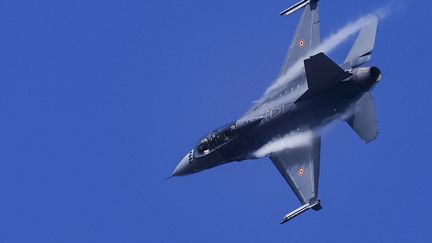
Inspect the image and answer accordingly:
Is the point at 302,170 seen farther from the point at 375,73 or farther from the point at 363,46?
the point at 363,46

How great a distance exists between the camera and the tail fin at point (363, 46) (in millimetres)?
43969

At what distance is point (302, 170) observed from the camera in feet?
152

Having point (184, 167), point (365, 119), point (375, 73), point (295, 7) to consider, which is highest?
point (295, 7)

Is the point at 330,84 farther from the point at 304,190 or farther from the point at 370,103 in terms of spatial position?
the point at 304,190

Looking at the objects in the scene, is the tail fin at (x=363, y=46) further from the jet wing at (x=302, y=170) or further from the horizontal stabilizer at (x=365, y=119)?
the jet wing at (x=302, y=170)

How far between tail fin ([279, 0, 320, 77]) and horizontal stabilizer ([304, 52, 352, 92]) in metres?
4.43

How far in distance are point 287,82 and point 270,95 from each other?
3.19 ft

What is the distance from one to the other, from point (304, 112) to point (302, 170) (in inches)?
111

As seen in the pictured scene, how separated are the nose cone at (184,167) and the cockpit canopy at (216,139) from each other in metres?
0.82

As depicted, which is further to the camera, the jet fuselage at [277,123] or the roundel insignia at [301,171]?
the roundel insignia at [301,171]

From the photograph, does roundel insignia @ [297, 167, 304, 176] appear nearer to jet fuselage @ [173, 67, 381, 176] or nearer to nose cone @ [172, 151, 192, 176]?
jet fuselage @ [173, 67, 381, 176]

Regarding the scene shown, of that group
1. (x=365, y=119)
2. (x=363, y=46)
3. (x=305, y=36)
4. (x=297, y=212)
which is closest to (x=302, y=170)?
(x=297, y=212)

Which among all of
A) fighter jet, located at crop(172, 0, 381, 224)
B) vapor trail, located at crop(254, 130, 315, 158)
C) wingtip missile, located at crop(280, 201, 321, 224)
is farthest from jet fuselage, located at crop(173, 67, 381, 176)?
wingtip missile, located at crop(280, 201, 321, 224)

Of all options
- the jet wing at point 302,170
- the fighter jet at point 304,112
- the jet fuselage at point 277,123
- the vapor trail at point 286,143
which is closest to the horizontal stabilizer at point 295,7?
the fighter jet at point 304,112
